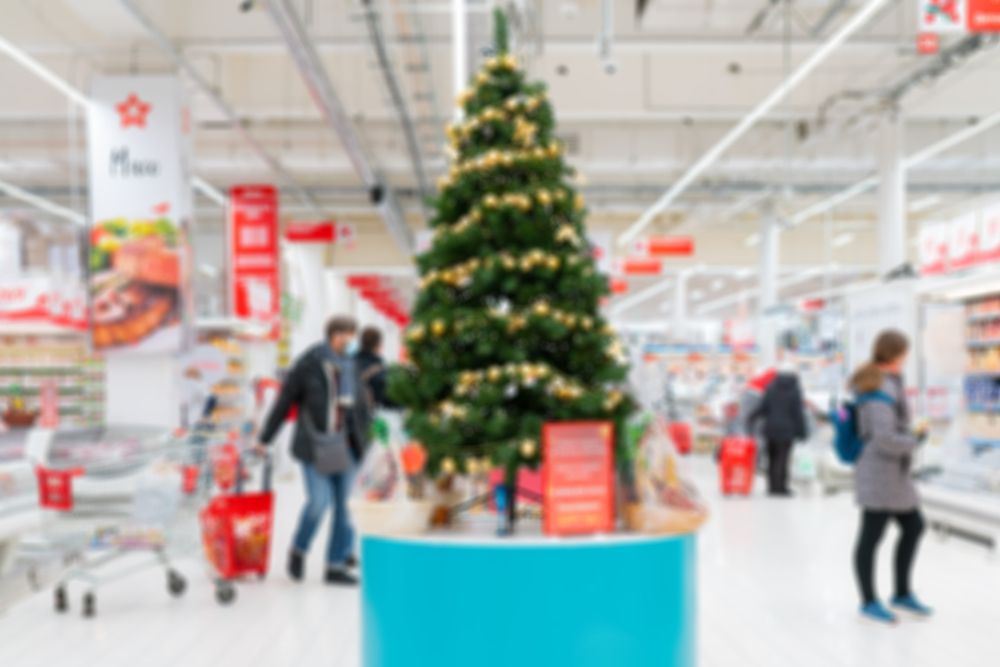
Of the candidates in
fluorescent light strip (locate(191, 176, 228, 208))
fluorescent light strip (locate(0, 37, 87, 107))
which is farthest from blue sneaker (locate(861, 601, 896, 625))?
fluorescent light strip (locate(191, 176, 228, 208))

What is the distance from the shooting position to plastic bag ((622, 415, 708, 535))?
3.36 metres

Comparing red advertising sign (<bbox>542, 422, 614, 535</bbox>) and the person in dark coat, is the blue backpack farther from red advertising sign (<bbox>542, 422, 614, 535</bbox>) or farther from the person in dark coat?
the person in dark coat

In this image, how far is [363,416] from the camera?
6.50 m

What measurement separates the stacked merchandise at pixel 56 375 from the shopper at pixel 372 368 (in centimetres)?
893

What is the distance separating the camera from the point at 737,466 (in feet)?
37.3

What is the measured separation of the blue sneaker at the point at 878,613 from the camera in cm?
526

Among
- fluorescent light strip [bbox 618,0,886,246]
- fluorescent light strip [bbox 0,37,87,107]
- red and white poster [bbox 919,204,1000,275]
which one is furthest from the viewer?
fluorescent light strip [bbox 0,37,87,107]

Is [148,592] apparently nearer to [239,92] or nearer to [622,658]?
[622,658]

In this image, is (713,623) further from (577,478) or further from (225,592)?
(225,592)

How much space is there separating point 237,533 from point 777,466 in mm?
6888

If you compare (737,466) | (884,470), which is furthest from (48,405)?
(884,470)

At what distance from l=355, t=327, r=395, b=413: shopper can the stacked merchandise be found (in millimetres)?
8926

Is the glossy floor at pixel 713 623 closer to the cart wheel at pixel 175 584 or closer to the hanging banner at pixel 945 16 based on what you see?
the cart wheel at pixel 175 584

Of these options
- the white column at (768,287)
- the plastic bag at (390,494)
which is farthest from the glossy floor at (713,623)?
the white column at (768,287)
